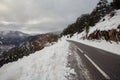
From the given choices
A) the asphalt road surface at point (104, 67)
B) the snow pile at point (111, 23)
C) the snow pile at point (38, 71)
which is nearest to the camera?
the asphalt road surface at point (104, 67)

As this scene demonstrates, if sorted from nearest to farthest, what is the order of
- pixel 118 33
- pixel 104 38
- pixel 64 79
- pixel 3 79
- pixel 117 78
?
pixel 117 78
pixel 64 79
pixel 3 79
pixel 118 33
pixel 104 38

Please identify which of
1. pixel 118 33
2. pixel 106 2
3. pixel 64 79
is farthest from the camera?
pixel 106 2

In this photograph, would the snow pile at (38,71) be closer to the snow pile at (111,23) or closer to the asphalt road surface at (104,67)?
the asphalt road surface at (104,67)

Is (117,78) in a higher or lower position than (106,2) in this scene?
lower

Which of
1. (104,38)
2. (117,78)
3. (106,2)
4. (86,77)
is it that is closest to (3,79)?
(86,77)

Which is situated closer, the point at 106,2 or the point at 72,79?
the point at 72,79

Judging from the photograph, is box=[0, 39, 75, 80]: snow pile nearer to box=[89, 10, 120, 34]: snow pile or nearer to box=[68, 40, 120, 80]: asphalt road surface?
box=[68, 40, 120, 80]: asphalt road surface

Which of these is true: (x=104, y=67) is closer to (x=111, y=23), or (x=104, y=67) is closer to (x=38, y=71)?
(x=38, y=71)

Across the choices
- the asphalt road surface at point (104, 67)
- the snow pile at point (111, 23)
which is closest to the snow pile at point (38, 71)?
the asphalt road surface at point (104, 67)

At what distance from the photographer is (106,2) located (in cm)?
7775

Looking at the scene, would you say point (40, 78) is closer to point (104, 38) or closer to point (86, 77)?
point (86, 77)

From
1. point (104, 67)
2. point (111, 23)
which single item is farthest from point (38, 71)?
point (111, 23)

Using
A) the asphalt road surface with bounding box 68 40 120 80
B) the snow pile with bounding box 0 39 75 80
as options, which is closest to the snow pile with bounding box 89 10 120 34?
the asphalt road surface with bounding box 68 40 120 80

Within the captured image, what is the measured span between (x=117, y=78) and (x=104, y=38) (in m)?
23.7
